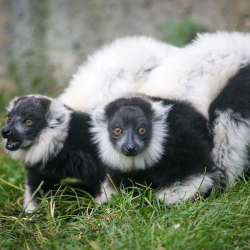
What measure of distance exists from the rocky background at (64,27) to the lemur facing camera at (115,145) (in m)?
4.63

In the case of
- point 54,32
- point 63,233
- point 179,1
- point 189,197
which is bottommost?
point 63,233

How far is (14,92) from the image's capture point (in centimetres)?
964

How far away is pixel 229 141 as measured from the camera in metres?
4.83

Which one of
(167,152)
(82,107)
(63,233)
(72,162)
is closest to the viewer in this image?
(63,233)

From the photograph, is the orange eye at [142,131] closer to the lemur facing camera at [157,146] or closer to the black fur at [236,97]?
the lemur facing camera at [157,146]

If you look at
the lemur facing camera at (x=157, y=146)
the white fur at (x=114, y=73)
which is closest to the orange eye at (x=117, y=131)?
the lemur facing camera at (x=157, y=146)

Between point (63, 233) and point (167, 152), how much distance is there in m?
1.63

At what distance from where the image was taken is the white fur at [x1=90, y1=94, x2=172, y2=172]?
475 centimetres

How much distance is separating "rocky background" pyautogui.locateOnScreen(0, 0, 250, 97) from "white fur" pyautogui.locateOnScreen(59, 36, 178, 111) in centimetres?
321

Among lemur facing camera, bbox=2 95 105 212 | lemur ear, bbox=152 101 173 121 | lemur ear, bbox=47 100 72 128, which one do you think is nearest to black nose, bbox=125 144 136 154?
lemur ear, bbox=152 101 173 121

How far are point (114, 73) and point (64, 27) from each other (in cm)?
453

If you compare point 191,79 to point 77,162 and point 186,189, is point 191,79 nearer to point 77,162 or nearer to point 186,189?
point 186,189

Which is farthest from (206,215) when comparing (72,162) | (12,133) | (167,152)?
(12,133)

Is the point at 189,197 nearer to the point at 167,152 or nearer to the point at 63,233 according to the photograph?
the point at 167,152
